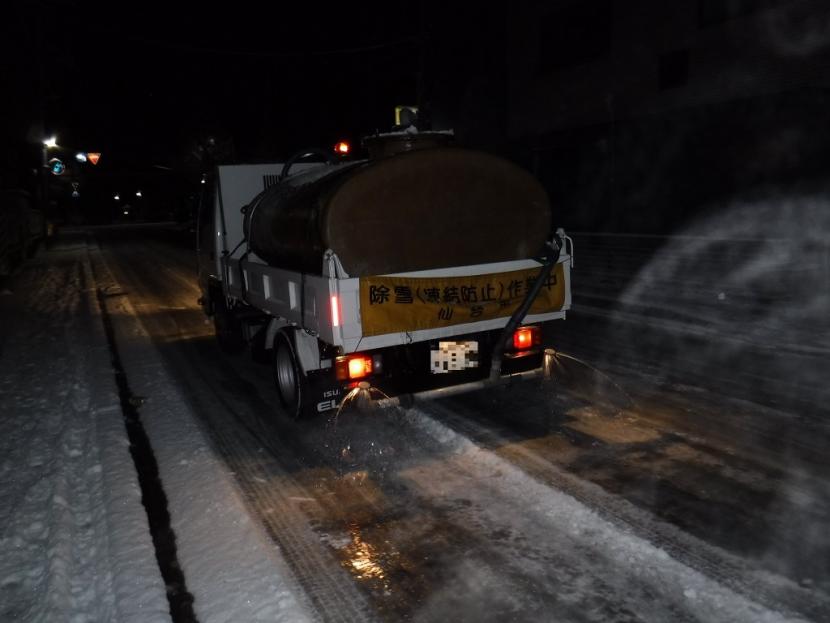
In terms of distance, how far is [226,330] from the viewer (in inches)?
377

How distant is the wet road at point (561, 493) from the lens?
3609 millimetres

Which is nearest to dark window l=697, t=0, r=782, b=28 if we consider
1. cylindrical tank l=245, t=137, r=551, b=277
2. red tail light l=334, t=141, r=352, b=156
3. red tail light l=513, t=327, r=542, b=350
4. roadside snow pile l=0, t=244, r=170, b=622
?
red tail light l=334, t=141, r=352, b=156

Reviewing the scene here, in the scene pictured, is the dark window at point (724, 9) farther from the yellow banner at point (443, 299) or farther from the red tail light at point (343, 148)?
the yellow banner at point (443, 299)

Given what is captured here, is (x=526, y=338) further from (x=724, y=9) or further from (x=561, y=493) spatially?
(x=724, y=9)

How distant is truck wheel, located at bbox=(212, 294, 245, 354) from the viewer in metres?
9.29

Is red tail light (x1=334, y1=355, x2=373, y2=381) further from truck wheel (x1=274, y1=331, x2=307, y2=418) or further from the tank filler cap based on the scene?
the tank filler cap

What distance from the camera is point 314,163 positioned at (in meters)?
9.48

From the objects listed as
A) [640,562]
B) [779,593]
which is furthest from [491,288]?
[779,593]

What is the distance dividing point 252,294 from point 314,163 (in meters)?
2.55

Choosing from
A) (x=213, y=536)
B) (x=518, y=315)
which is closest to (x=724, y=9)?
(x=518, y=315)

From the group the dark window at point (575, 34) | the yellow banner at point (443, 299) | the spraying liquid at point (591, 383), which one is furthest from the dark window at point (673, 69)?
the yellow banner at point (443, 299)

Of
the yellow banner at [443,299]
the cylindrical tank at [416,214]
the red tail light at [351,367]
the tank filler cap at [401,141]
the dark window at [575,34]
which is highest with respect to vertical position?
the dark window at [575,34]

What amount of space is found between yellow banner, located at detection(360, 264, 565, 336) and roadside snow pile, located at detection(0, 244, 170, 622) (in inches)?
93.7

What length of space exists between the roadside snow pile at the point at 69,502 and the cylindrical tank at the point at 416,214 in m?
2.51
